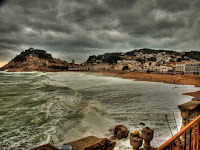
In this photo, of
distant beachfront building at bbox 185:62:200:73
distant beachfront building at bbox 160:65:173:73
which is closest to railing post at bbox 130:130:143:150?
distant beachfront building at bbox 185:62:200:73

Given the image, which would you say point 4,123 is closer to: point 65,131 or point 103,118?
point 65,131

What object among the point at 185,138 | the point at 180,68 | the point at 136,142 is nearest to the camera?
the point at 185,138

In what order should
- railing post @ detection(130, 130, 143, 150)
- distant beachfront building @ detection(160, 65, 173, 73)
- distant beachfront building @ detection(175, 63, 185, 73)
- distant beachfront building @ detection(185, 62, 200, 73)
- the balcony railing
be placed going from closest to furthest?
the balcony railing → railing post @ detection(130, 130, 143, 150) → distant beachfront building @ detection(185, 62, 200, 73) → distant beachfront building @ detection(175, 63, 185, 73) → distant beachfront building @ detection(160, 65, 173, 73)

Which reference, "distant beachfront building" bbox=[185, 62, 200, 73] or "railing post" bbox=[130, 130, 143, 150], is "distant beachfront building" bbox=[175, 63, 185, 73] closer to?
"distant beachfront building" bbox=[185, 62, 200, 73]

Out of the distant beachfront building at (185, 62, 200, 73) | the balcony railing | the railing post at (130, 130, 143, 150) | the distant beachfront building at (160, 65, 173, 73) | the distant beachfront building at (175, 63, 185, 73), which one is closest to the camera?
the balcony railing

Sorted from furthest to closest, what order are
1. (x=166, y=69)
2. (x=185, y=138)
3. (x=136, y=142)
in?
1. (x=166, y=69)
2. (x=136, y=142)
3. (x=185, y=138)

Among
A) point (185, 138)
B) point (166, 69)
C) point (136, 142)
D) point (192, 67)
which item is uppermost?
point (192, 67)

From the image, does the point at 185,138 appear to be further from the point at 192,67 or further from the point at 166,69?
the point at 166,69

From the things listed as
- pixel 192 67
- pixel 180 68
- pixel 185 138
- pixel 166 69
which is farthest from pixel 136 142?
pixel 166 69

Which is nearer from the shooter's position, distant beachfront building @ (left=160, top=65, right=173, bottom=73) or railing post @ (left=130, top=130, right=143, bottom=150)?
railing post @ (left=130, top=130, right=143, bottom=150)

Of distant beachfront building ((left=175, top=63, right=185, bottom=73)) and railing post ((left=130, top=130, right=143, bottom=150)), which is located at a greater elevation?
distant beachfront building ((left=175, top=63, right=185, bottom=73))

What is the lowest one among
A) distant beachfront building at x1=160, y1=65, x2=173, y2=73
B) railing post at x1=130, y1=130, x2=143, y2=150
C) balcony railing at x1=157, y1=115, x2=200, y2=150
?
railing post at x1=130, y1=130, x2=143, y2=150

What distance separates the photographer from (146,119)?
7.38 m

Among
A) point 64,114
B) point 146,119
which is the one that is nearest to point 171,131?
point 146,119
